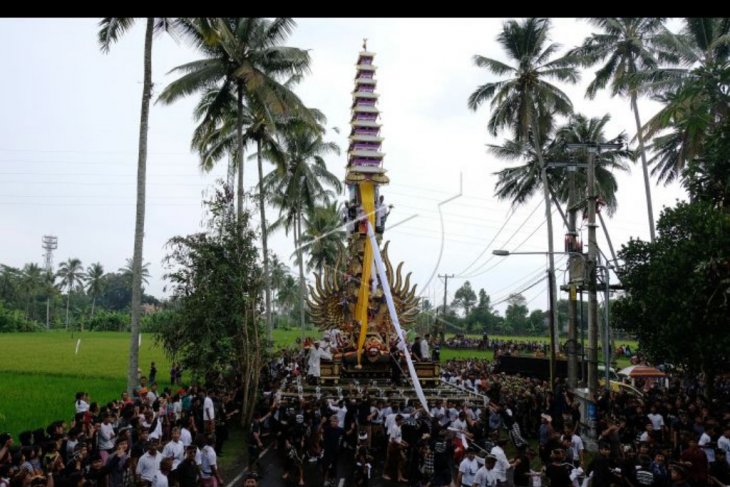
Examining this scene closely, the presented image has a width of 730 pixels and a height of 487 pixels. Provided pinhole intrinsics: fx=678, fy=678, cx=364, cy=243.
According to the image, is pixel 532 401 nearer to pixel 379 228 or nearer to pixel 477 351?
pixel 379 228

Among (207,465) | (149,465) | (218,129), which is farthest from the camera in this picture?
(218,129)

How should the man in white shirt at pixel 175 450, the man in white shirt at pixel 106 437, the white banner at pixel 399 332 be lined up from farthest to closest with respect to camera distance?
the white banner at pixel 399 332
the man in white shirt at pixel 106 437
the man in white shirt at pixel 175 450

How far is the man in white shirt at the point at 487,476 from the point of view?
10.7 m

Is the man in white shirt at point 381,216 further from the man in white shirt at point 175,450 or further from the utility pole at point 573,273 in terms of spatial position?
the man in white shirt at point 175,450

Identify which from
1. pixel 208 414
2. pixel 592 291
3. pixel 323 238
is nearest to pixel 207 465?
pixel 208 414

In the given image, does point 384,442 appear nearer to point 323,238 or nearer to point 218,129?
point 218,129

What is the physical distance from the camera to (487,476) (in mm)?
10773

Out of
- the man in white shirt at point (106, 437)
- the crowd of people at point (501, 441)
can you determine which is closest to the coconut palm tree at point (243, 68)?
the crowd of people at point (501, 441)

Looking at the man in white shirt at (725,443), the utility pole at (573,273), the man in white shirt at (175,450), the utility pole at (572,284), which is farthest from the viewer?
the utility pole at (572,284)

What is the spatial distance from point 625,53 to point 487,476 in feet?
106

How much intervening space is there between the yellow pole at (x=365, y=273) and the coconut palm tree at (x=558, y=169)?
14.4 meters

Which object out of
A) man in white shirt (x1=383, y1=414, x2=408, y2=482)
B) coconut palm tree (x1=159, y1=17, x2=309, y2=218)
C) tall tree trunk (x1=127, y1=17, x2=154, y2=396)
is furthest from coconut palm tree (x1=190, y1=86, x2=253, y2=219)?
man in white shirt (x1=383, y1=414, x2=408, y2=482)

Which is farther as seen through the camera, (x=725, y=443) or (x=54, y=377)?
(x=54, y=377)

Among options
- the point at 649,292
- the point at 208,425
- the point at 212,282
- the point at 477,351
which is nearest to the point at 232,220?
the point at 212,282
